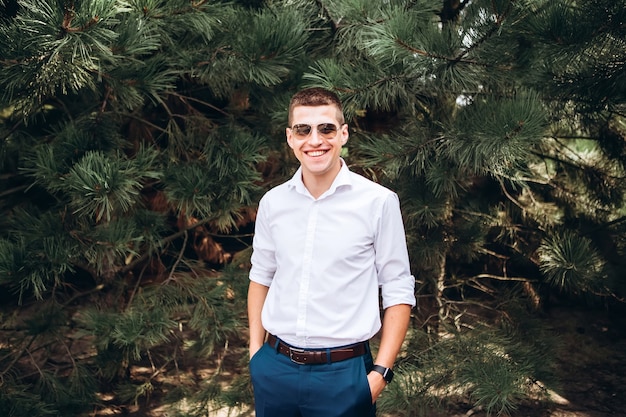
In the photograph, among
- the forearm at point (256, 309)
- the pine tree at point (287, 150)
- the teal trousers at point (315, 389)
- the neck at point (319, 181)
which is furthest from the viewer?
the pine tree at point (287, 150)

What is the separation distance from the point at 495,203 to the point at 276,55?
5.46ft

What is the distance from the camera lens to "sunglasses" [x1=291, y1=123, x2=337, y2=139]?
170 cm

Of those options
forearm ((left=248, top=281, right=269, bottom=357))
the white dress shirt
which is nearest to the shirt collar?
the white dress shirt

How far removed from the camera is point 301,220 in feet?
5.76

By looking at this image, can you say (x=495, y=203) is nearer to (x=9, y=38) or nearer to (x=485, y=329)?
(x=485, y=329)

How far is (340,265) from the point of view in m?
1.69

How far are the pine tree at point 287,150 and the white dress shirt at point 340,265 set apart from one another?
0.71 m

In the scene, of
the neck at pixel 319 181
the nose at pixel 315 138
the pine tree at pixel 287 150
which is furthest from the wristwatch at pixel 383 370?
the pine tree at pixel 287 150

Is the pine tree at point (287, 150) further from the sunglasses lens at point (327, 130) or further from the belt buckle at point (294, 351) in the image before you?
the belt buckle at point (294, 351)

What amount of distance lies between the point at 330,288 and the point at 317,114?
442 mm

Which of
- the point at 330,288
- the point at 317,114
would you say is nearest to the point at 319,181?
the point at 317,114

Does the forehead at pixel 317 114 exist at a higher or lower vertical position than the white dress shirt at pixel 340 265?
higher

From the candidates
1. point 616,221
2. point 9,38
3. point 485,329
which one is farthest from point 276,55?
point 616,221

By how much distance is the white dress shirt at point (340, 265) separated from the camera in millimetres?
1683
